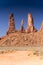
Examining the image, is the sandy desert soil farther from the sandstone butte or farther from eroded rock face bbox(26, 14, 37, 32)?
eroded rock face bbox(26, 14, 37, 32)

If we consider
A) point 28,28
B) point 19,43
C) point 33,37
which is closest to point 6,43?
point 19,43

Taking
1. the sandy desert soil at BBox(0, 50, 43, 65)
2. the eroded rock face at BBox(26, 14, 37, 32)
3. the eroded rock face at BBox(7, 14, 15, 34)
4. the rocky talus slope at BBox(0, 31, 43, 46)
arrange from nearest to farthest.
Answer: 1. the sandy desert soil at BBox(0, 50, 43, 65)
2. the rocky talus slope at BBox(0, 31, 43, 46)
3. the eroded rock face at BBox(26, 14, 37, 32)
4. the eroded rock face at BBox(7, 14, 15, 34)

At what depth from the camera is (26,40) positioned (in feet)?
355

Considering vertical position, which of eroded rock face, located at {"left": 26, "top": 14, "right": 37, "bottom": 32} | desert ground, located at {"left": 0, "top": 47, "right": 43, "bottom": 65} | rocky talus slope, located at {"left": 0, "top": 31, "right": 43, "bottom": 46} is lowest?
rocky talus slope, located at {"left": 0, "top": 31, "right": 43, "bottom": 46}

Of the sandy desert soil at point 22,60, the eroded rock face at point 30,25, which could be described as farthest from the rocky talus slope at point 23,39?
the sandy desert soil at point 22,60

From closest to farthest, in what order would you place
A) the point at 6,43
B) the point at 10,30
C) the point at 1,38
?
→ the point at 6,43 → the point at 1,38 → the point at 10,30

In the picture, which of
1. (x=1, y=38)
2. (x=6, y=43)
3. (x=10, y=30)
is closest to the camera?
(x=6, y=43)

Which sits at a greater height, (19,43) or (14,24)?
(14,24)

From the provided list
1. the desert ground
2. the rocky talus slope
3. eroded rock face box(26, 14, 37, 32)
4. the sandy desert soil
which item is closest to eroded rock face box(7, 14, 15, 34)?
eroded rock face box(26, 14, 37, 32)

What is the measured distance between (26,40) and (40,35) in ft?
23.2

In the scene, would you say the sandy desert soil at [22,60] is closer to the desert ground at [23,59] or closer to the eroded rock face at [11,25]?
the desert ground at [23,59]

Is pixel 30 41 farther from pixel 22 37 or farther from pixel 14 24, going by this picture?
pixel 14 24

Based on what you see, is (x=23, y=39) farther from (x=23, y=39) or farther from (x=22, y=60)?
(x=22, y=60)

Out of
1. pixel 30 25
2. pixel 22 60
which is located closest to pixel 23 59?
pixel 22 60
